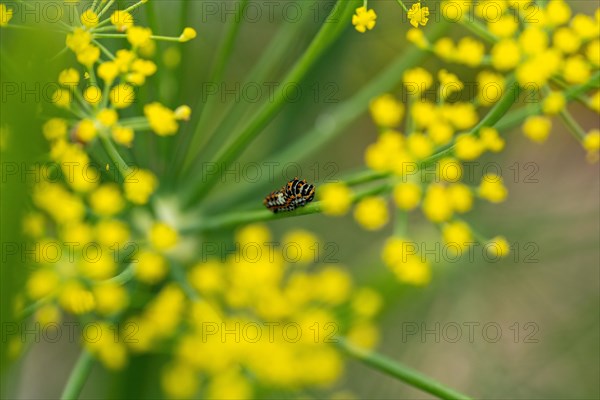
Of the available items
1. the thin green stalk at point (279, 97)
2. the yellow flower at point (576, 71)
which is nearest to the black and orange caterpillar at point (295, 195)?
the thin green stalk at point (279, 97)

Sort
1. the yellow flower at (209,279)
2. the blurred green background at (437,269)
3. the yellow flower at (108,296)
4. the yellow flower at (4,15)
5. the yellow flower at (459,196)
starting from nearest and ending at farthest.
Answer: the yellow flower at (4,15) < the yellow flower at (459,196) < the yellow flower at (108,296) < the yellow flower at (209,279) < the blurred green background at (437,269)

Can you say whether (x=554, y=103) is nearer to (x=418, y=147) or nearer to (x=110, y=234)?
(x=418, y=147)

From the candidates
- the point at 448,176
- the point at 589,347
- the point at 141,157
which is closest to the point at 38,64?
the point at 448,176

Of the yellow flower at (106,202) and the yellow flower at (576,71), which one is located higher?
the yellow flower at (576,71)

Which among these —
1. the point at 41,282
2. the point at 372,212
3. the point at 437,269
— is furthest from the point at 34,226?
the point at 437,269

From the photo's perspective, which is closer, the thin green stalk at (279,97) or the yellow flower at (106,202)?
the thin green stalk at (279,97)

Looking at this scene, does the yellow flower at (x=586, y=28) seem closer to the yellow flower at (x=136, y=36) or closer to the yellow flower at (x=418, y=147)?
the yellow flower at (x=418, y=147)

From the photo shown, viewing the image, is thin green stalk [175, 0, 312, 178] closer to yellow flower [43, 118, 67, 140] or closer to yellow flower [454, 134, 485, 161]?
yellow flower [43, 118, 67, 140]
